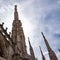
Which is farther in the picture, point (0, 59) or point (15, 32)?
point (15, 32)

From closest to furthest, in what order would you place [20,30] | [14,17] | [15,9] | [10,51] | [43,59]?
1. [10,51]
2. [20,30]
3. [14,17]
4. [15,9]
5. [43,59]

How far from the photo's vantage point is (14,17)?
28.7 m

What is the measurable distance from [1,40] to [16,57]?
2542 millimetres

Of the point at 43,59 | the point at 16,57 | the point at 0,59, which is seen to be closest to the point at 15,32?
the point at 16,57

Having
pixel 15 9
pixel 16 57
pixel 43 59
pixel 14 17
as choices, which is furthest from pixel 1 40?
pixel 43 59

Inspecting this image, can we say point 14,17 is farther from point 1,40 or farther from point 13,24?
point 1,40

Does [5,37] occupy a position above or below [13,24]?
below

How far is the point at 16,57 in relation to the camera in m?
17.4

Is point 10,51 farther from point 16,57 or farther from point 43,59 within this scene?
point 43,59

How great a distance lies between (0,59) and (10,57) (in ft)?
6.99

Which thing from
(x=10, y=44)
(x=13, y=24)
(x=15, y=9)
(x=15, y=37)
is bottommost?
(x=10, y=44)

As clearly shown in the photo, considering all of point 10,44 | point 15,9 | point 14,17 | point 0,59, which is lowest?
point 0,59

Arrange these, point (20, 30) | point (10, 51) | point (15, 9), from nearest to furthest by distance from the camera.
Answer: point (10, 51)
point (20, 30)
point (15, 9)

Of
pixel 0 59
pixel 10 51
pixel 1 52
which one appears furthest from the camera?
pixel 10 51
